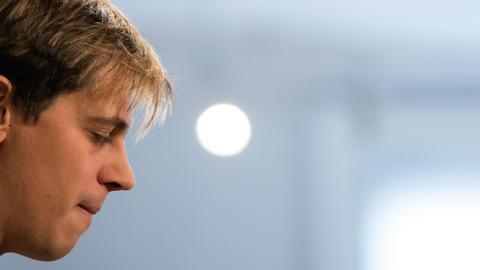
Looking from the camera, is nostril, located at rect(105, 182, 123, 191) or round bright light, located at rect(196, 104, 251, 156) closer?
nostril, located at rect(105, 182, 123, 191)

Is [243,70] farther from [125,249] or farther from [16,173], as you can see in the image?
[16,173]

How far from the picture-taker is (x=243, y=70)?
1.53 meters

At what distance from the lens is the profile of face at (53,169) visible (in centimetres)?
64

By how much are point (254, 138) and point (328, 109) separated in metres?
0.18

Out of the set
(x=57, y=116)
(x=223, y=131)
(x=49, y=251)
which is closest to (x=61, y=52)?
(x=57, y=116)

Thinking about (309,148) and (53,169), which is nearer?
(53,169)

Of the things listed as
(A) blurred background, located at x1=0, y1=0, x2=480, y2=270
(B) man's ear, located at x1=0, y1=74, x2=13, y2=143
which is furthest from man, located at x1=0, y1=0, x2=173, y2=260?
(A) blurred background, located at x1=0, y1=0, x2=480, y2=270

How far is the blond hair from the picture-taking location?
2.11 ft

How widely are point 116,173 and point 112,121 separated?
5cm

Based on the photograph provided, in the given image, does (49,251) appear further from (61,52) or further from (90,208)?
(61,52)

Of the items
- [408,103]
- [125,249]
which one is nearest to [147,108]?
[125,249]

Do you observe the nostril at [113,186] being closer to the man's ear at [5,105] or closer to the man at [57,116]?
the man at [57,116]

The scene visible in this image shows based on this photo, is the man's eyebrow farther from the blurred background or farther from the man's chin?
the blurred background

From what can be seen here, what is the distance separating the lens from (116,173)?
2.27 ft
